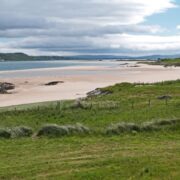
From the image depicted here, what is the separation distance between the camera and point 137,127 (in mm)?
26469

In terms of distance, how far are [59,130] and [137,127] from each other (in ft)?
15.2

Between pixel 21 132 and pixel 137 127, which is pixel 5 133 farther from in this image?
pixel 137 127

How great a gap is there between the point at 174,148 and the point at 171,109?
1537 centimetres

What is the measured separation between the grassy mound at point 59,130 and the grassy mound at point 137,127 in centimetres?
155

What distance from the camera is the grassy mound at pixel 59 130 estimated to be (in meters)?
25.8

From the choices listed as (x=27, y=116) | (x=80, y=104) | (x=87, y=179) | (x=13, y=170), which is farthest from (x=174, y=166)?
(x=80, y=104)

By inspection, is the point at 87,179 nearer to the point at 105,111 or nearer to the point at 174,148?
the point at 174,148

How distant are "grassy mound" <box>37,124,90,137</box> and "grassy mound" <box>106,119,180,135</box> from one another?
5.09 feet

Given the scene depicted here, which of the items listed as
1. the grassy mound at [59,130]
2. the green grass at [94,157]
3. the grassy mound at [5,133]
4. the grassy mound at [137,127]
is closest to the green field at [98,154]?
the green grass at [94,157]

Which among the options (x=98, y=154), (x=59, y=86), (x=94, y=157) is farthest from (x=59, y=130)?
(x=59, y=86)

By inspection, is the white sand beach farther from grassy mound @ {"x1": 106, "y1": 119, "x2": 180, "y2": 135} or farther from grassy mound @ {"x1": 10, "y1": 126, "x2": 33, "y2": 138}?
grassy mound @ {"x1": 106, "y1": 119, "x2": 180, "y2": 135}

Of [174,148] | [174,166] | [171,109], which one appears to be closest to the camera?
[174,166]

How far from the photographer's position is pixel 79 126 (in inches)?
1038

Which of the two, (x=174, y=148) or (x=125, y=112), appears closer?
(x=174, y=148)
